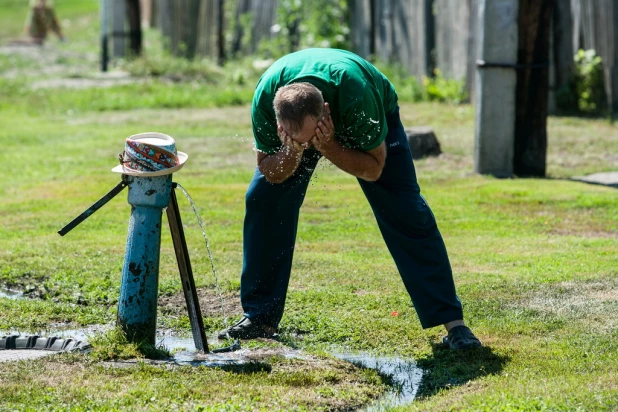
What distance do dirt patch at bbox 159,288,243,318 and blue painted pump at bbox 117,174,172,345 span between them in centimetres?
87

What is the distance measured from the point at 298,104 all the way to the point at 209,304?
2.07 meters

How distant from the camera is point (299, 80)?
14.6 feet

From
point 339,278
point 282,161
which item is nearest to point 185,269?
point 282,161

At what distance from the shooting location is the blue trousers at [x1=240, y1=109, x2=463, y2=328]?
16.3 ft

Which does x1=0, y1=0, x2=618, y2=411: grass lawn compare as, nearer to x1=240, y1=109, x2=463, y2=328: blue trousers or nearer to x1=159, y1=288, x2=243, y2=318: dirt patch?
x1=159, y1=288, x2=243, y2=318: dirt patch

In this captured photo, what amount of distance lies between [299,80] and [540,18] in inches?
209

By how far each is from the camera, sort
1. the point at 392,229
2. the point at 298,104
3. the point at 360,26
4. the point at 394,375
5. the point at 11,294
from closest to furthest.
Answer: the point at 298,104 → the point at 394,375 → the point at 392,229 → the point at 11,294 → the point at 360,26

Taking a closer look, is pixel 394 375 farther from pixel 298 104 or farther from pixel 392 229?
pixel 298 104

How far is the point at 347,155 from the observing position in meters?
4.52

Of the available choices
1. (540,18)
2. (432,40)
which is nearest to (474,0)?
(432,40)

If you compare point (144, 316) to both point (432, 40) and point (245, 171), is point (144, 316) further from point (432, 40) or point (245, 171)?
point (432, 40)

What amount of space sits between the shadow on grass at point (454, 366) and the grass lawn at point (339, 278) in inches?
0.5

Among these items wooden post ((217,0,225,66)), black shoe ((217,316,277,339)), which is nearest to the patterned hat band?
black shoe ((217,316,277,339))

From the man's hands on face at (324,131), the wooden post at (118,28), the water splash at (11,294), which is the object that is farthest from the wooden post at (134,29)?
the man's hands on face at (324,131)
